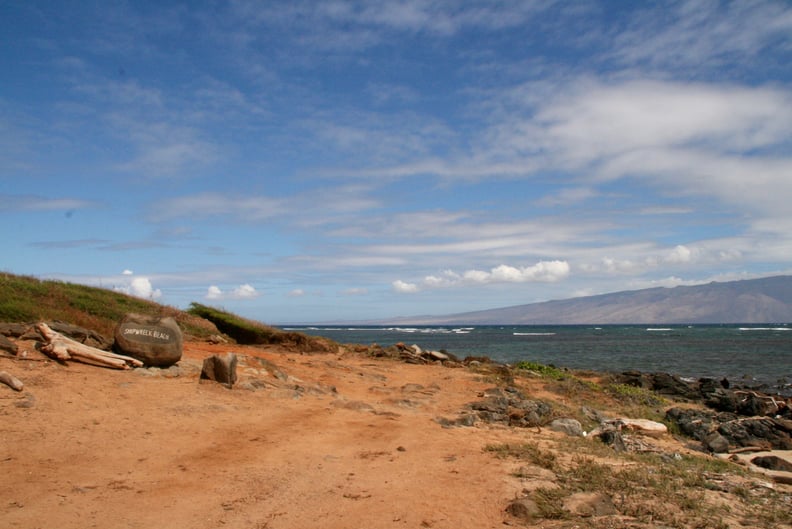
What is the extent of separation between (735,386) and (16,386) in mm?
27201

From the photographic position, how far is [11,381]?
10.2 meters

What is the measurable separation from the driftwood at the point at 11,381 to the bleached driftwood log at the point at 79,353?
2111mm

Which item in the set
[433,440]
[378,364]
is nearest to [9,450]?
[433,440]

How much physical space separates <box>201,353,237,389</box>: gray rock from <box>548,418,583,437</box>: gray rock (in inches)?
267

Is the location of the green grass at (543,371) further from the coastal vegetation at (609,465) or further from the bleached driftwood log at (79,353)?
the bleached driftwood log at (79,353)

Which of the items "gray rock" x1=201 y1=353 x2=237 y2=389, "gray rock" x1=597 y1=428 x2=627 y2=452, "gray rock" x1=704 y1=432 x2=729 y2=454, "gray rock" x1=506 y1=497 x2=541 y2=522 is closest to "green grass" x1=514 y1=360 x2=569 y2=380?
"gray rock" x1=704 y1=432 x2=729 y2=454

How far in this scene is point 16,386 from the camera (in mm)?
10148

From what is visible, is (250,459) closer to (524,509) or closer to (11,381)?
(524,509)

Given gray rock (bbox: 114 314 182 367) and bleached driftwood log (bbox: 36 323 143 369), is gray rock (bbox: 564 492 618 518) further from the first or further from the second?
bleached driftwood log (bbox: 36 323 143 369)

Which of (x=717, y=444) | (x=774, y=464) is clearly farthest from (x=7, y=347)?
(x=717, y=444)

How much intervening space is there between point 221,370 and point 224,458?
4.54 meters

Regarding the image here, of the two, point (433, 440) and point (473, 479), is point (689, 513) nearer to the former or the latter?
point (473, 479)

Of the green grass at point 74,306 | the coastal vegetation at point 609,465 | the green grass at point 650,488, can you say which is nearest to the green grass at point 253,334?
the green grass at point 74,306

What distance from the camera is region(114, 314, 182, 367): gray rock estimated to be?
13211 mm
